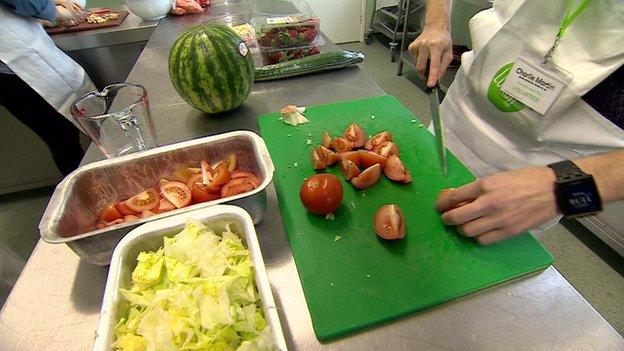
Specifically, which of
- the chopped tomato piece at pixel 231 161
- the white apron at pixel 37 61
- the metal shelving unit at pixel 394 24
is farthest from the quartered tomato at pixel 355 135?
the metal shelving unit at pixel 394 24

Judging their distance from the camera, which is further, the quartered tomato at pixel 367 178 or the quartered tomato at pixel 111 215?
the quartered tomato at pixel 367 178

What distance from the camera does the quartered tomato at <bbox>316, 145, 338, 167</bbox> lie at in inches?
32.6

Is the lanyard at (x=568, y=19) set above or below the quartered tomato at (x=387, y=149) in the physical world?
above

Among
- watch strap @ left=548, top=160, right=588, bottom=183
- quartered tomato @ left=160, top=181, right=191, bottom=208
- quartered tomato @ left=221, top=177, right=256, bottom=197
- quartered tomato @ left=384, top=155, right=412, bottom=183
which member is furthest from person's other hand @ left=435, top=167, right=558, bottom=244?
quartered tomato @ left=160, top=181, right=191, bottom=208

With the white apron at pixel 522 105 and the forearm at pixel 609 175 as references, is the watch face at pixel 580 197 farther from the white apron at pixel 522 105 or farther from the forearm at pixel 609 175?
the white apron at pixel 522 105

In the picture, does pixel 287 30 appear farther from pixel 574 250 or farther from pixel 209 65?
→ pixel 574 250

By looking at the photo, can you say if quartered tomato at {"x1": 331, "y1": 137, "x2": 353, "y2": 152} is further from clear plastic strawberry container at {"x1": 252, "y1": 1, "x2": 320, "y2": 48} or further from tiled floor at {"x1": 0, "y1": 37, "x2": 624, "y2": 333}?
tiled floor at {"x1": 0, "y1": 37, "x2": 624, "y2": 333}

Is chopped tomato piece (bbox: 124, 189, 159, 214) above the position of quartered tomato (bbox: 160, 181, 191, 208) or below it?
below

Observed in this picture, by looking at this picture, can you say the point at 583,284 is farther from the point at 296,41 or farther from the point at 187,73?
the point at 187,73

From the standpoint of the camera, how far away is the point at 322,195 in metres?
0.68

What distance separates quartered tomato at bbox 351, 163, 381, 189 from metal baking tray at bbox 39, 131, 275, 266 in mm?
231

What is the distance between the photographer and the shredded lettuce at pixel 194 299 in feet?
1.34

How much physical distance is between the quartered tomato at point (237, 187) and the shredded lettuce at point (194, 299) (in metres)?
0.13

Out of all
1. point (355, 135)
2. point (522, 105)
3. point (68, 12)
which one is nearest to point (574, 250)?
point (522, 105)
